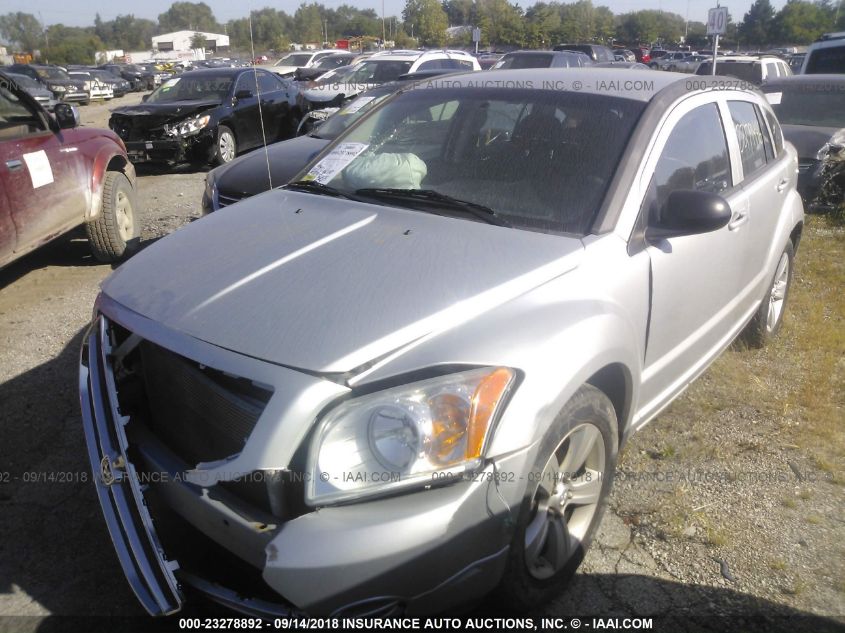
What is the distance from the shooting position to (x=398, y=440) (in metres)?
1.92

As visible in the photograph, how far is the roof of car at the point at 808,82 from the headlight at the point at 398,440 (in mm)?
9700

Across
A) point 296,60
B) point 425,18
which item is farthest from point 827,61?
point 425,18

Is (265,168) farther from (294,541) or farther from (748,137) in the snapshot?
(294,541)

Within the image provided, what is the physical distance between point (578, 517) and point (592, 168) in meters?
1.36

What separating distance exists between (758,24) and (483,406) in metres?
73.1

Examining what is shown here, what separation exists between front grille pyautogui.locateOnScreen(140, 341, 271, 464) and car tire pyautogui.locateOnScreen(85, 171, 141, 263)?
13.9ft

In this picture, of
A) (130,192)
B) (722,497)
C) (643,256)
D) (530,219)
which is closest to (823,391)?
(722,497)

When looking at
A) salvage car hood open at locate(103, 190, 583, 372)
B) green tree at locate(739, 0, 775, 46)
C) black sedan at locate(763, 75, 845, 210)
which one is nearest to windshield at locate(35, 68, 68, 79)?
black sedan at locate(763, 75, 845, 210)

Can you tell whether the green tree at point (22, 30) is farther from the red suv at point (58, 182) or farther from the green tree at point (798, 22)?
the green tree at point (798, 22)

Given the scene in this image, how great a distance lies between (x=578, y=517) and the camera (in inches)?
100

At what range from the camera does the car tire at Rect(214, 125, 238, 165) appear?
35.5 ft

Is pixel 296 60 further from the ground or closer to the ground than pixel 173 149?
further from the ground

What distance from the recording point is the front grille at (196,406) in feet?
6.68

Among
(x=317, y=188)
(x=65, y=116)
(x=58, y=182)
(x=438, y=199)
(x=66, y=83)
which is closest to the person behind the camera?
(x=438, y=199)
